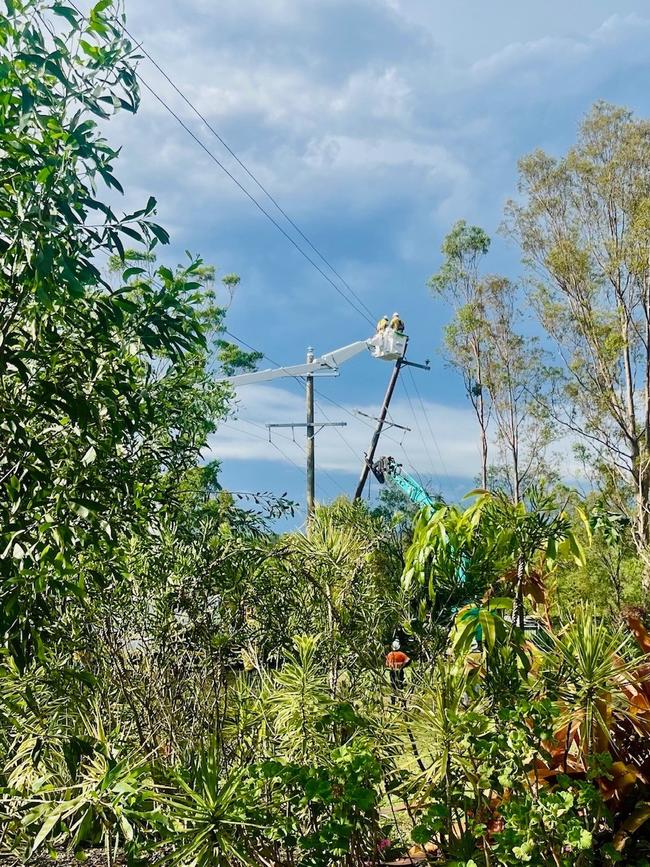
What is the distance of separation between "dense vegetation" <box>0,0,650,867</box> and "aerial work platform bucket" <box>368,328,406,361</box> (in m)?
11.4

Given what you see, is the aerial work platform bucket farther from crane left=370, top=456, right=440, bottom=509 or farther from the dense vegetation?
the dense vegetation

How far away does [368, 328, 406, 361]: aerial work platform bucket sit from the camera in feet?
53.6

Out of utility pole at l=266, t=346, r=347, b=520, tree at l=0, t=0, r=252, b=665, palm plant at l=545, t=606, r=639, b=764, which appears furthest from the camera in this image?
utility pole at l=266, t=346, r=347, b=520

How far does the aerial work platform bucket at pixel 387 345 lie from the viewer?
16.3 metres

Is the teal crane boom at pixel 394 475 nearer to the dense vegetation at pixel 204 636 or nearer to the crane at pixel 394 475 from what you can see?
the crane at pixel 394 475

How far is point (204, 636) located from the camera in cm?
361

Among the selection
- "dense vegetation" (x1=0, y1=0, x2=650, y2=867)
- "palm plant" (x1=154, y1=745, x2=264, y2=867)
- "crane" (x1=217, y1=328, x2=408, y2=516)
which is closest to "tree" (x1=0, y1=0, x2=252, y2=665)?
"dense vegetation" (x1=0, y1=0, x2=650, y2=867)

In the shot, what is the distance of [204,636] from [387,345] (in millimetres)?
13138

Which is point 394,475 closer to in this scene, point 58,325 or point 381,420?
point 381,420

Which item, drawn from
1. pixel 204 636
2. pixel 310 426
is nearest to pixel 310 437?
pixel 310 426

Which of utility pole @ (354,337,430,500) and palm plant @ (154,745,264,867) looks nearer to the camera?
palm plant @ (154,745,264,867)

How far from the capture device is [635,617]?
14.3 feet

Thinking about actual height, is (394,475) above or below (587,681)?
above

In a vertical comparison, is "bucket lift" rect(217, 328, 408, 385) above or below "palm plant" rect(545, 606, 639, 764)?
above
